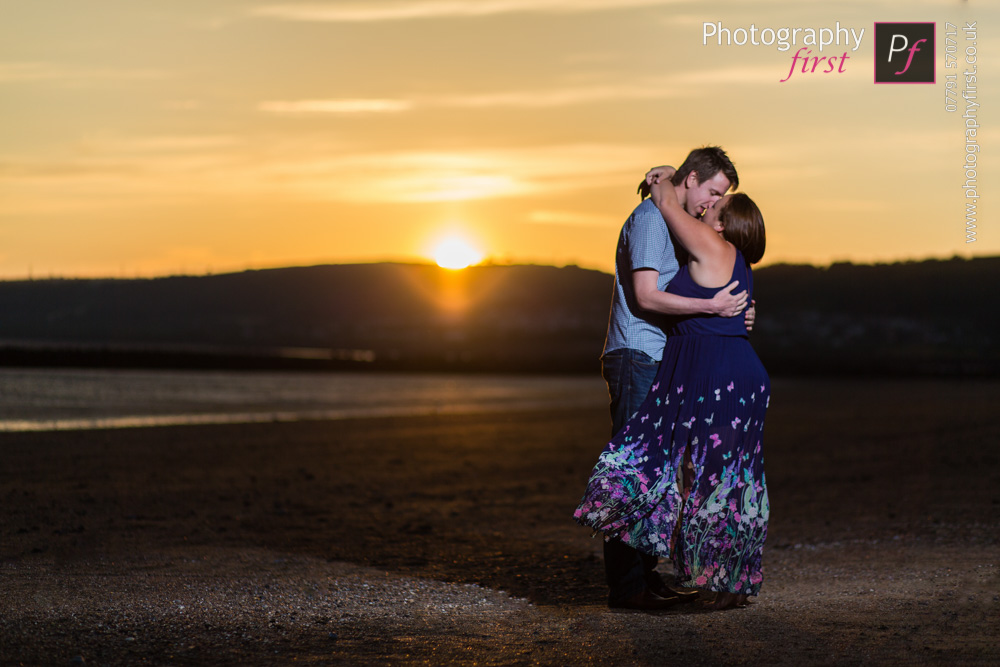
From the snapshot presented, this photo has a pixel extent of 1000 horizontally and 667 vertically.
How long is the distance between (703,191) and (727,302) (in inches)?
22.0

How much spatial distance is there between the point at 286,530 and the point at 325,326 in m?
119

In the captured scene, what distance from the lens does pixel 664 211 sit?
5.19 meters

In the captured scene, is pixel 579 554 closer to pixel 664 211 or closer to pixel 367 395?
pixel 664 211

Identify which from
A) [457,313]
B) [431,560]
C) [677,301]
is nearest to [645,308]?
[677,301]

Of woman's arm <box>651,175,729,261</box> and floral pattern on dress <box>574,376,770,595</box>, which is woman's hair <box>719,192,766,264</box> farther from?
floral pattern on dress <box>574,376,770,595</box>

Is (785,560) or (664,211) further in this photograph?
(785,560)

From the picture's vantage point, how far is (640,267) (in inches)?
205

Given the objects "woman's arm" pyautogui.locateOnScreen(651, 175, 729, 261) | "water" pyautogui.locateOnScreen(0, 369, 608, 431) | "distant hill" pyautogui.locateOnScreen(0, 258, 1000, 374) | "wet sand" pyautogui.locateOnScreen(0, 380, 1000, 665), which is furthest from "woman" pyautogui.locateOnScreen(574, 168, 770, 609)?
"distant hill" pyautogui.locateOnScreen(0, 258, 1000, 374)

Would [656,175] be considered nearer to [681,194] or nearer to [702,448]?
[681,194]

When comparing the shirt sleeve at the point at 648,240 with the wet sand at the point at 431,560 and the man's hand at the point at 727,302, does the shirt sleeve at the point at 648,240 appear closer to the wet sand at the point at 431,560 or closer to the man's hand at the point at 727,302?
the man's hand at the point at 727,302

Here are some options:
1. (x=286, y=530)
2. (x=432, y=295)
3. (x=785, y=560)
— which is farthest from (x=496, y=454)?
(x=432, y=295)

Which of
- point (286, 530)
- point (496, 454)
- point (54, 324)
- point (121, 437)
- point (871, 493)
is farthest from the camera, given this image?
point (54, 324)

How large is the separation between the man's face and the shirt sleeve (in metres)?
0.17

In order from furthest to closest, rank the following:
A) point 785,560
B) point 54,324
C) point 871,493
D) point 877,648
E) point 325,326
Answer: point 54,324 → point 325,326 → point 871,493 → point 785,560 → point 877,648
